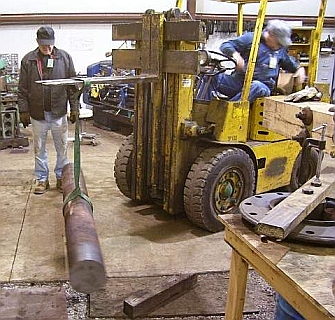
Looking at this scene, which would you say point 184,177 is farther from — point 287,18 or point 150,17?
point 287,18

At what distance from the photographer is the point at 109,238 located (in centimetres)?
362

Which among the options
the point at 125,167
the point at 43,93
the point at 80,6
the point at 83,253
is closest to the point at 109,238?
the point at 125,167

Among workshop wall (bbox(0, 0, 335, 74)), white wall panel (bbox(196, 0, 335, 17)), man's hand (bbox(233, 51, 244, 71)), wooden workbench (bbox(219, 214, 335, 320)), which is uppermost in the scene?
white wall panel (bbox(196, 0, 335, 17))

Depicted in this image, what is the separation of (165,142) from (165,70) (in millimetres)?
568

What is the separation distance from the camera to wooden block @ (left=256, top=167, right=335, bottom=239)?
146cm

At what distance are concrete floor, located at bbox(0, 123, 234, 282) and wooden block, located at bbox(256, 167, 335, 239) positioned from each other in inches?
64.2

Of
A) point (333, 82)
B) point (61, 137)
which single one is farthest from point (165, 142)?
point (333, 82)

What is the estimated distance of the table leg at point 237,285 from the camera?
69.9 inches

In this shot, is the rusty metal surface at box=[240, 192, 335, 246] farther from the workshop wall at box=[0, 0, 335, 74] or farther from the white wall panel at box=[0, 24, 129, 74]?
the white wall panel at box=[0, 24, 129, 74]

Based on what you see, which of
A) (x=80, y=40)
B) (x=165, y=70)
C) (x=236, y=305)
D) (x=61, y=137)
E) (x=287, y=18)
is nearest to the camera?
(x=236, y=305)

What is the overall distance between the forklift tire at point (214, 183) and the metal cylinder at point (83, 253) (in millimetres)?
2409

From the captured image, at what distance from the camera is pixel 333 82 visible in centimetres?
934

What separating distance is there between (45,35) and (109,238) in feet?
6.52

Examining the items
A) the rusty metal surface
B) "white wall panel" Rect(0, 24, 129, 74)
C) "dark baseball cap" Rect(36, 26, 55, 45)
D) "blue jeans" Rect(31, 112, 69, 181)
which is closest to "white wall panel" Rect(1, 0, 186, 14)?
"white wall panel" Rect(0, 24, 129, 74)
